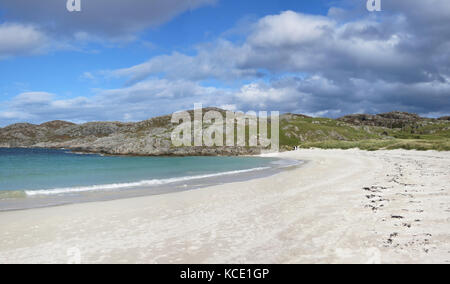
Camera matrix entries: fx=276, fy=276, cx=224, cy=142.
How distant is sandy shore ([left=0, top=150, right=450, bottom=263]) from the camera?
7.68 metres

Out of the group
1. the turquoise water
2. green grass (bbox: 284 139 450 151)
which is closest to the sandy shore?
the turquoise water

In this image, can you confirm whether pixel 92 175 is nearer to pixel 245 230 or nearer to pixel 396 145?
pixel 245 230

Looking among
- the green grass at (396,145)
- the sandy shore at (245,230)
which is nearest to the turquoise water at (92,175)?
the sandy shore at (245,230)

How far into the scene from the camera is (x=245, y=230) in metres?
10.3

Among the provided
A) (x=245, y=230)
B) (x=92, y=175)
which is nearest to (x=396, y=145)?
(x=92, y=175)

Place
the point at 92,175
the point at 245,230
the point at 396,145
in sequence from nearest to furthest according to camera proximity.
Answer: the point at 245,230 < the point at 92,175 < the point at 396,145

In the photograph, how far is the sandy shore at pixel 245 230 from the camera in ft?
25.2

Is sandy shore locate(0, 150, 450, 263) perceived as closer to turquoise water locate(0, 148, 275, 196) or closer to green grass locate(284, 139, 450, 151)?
turquoise water locate(0, 148, 275, 196)

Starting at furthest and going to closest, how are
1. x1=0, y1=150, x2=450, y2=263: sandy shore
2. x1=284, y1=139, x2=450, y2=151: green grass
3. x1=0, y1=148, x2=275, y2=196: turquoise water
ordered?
x1=284, y1=139, x2=450, y2=151: green grass → x1=0, y1=148, x2=275, y2=196: turquoise water → x1=0, y1=150, x2=450, y2=263: sandy shore

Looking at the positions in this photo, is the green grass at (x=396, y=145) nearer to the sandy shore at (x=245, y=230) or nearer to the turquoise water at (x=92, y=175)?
the turquoise water at (x=92, y=175)

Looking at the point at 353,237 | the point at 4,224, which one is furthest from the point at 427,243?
the point at 4,224

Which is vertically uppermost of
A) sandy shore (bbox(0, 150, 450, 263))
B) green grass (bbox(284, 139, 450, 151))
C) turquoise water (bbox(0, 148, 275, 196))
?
green grass (bbox(284, 139, 450, 151))

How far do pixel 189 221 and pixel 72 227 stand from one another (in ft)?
15.8

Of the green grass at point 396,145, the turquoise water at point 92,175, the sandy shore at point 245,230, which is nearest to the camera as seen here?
the sandy shore at point 245,230
